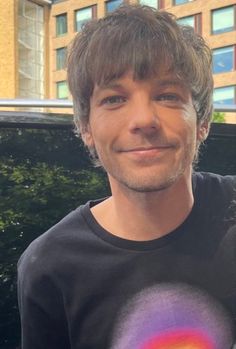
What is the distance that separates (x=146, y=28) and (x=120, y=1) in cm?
28

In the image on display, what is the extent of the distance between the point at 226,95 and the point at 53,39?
551 mm

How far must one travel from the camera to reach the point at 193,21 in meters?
1.39

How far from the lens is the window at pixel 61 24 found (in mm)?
1494

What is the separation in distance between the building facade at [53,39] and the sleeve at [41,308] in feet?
1.72

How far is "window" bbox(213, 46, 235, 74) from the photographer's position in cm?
150

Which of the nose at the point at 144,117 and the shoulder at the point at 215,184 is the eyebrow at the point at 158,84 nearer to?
the nose at the point at 144,117

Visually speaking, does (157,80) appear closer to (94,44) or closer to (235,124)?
→ (94,44)

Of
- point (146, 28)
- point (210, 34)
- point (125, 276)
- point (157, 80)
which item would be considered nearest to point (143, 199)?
point (125, 276)

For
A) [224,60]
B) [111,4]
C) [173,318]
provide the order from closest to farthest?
[173,318] < [111,4] < [224,60]

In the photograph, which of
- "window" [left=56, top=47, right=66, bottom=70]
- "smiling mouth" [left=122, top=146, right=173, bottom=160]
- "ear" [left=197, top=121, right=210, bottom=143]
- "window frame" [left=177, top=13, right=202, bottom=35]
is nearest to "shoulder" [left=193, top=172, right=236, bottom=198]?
"ear" [left=197, top=121, right=210, bottom=143]

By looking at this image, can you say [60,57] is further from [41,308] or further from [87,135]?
[41,308]

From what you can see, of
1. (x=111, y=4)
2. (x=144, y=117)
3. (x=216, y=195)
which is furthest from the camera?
(x=111, y=4)

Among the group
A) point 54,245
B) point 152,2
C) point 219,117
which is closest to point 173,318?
point 54,245

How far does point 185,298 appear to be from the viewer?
1.21 m
